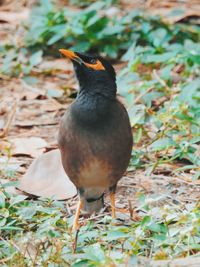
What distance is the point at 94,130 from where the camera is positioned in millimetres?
5246

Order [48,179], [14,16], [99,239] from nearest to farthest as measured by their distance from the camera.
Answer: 1. [99,239]
2. [48,179]
3. [14,16]

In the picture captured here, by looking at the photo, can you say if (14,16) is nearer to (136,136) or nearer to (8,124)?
(8,124)

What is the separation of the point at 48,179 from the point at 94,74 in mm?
925

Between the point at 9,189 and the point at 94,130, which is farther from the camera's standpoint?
the point at 9,189

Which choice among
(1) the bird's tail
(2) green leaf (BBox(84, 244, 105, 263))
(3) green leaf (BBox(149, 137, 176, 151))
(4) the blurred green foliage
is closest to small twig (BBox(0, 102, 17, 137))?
(3) green leaf (BBox(149, 137, 176, 151))

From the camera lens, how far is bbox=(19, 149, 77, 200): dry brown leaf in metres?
5.73

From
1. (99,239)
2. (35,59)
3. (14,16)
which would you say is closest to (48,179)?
(99,239)

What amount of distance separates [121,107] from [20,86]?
8.15ft

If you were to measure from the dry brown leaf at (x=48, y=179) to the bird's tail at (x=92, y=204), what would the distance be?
0.20m

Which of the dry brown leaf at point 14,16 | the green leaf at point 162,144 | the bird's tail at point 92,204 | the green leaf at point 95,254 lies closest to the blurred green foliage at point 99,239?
the green leaf at point 95,254

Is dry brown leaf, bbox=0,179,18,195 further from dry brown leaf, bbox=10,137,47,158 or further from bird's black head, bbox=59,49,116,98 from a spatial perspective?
bird's black head, bbox=59,49,116,98

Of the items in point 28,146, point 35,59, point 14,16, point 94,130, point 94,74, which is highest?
point 94,74

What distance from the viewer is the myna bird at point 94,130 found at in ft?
17.2

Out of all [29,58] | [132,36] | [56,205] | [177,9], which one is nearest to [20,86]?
[29,58]
